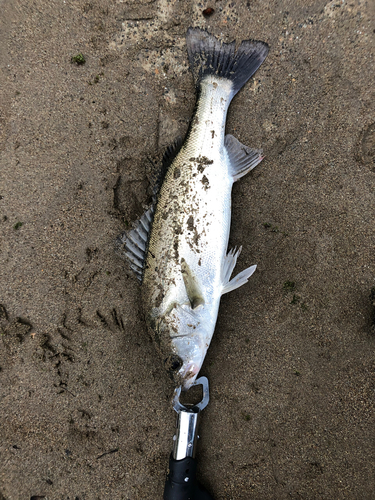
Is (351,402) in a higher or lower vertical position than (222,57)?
lower

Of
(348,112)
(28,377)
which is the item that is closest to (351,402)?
(348,112)

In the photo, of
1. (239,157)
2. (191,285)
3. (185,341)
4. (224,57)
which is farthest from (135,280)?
(224,57)

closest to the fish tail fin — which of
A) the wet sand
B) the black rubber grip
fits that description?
the wet sand

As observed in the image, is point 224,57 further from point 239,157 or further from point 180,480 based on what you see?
point 180,480

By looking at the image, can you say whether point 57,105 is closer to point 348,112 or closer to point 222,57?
point 222,57

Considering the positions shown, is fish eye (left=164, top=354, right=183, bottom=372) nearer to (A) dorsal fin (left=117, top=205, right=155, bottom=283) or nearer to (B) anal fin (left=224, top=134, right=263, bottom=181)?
(A) dorsal fin (left=117, top=205, right=155, bottom=283)

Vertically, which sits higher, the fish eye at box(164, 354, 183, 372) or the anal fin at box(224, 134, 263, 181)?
the anal fin at box(224, 134, 263, 181)

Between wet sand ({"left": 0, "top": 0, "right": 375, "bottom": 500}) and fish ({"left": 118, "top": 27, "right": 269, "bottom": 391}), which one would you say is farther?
wet sand ({"left": 0, "top": 0, "right": 375, "bottom": 500})
